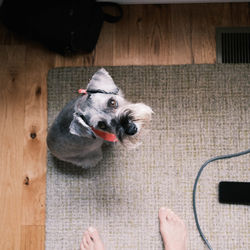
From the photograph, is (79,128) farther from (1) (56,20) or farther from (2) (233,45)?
→ (2) (233,45)

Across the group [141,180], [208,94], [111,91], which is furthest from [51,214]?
[208,94]

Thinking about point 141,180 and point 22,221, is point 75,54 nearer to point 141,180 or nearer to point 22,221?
point 141,180

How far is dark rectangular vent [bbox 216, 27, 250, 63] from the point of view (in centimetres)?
157

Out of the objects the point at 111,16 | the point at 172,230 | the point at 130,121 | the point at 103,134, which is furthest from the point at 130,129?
the point at 111,16

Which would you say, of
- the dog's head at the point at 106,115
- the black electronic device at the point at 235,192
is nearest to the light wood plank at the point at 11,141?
the dog's head at the point at 106,115

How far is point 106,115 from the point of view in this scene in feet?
3.63

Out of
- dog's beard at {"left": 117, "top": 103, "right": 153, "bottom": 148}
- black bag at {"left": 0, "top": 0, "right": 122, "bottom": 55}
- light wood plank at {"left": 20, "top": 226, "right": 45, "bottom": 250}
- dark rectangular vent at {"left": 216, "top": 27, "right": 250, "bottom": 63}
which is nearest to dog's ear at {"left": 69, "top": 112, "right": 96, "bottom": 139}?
dog's beard at {"left": 117, "top": 103, "right": 153, "bottom": 148}

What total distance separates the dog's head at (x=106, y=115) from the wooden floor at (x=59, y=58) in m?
0.51

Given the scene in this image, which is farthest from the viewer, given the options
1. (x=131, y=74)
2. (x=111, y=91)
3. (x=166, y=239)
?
(x=131, y=74)

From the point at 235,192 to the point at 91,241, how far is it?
75 cm

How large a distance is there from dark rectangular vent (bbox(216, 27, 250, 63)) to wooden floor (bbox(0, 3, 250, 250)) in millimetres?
33

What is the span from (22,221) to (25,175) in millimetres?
234

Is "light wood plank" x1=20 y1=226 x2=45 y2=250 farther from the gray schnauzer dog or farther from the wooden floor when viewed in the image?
the gray schnauzer dog

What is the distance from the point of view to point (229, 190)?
1.47 meters
